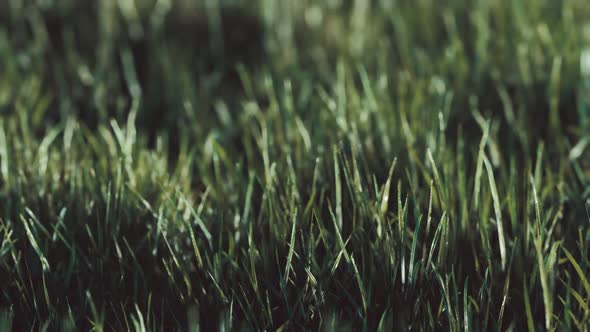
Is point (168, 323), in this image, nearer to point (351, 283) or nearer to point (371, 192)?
point (351, 283)

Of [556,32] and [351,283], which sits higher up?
[556,32]

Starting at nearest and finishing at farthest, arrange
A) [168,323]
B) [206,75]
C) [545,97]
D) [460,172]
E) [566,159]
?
[168,323]
[460,172]
[566,159]
[545,97]
[206,75]

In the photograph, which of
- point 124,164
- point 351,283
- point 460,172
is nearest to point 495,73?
point 460,172

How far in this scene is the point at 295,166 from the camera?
142 centimetres

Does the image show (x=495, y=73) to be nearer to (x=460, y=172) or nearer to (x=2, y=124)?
(x=460, y=172)

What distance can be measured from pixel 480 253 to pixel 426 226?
10 centimetres

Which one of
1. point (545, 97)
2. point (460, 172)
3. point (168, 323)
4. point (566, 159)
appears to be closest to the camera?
point (168, 323)

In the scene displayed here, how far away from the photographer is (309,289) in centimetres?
115

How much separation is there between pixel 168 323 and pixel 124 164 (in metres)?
0.29

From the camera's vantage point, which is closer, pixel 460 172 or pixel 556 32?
pixel 460 172

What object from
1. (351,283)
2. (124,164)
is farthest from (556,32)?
(124,164)

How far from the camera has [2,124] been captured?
1.51m

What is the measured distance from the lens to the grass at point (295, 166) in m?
1.13

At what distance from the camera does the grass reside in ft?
3.72
